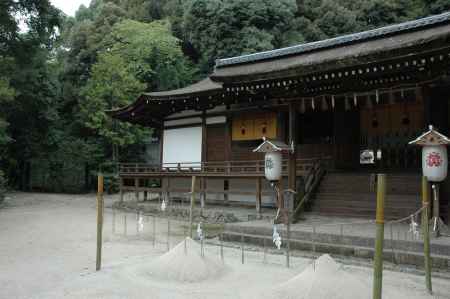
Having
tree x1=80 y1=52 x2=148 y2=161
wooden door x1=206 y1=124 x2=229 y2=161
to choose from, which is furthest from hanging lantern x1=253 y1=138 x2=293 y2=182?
tree x1=80 y1=52 x2=148 y2=161

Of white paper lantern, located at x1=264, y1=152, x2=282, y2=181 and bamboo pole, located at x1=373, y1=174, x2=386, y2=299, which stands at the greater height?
white paper lantern, located at x1=264, y1=152, x2=282, y2=181

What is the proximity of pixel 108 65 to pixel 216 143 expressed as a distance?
1071 cm

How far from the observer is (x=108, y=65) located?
2309 centimetres

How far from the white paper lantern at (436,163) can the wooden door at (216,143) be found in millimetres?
8477

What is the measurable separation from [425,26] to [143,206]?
464 inches

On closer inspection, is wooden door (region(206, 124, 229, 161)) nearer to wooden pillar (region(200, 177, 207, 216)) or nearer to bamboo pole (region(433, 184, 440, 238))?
wooden pillar (region(200, 177, 207, 216))

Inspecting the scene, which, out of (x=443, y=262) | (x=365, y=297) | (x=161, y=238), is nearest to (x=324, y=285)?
(x=365, y=297)

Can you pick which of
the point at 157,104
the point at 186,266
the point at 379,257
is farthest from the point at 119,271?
the point at 157,104

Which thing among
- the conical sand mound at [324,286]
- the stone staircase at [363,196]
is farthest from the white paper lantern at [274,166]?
the conical sand mound at [324,286]

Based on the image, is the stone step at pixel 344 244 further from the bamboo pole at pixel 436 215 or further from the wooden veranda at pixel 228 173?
the wooden veranda at pixel 228 173

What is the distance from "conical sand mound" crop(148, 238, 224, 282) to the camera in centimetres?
594

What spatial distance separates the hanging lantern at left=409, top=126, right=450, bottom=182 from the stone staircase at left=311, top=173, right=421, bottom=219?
2.16 meters

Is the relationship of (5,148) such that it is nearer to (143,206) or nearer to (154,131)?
(154,131)

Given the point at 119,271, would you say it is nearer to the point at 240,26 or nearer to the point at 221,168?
the point at 221,168
